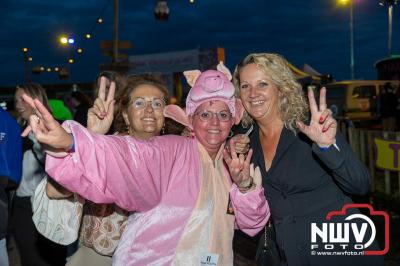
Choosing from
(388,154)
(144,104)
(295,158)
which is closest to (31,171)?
(144,104)

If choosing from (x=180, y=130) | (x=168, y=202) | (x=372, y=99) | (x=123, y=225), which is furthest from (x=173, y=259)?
(x=372, y=99)

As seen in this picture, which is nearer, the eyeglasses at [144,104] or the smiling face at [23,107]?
the eyeglasses at [144,104]

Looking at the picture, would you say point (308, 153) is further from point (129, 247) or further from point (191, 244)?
point (129, 247)

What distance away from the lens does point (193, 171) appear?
209cm

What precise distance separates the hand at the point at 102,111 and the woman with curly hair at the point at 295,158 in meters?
0.87

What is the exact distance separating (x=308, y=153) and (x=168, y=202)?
1.03 m

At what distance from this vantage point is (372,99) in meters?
17.2

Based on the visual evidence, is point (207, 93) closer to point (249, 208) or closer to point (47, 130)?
point (249, 208)

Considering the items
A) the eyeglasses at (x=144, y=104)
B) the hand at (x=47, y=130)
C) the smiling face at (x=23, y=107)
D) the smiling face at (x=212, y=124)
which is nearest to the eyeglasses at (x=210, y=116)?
the smiling face at (x=212, y=124)

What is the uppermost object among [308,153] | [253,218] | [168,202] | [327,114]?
[327,114]

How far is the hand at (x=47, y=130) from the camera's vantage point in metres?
1.55

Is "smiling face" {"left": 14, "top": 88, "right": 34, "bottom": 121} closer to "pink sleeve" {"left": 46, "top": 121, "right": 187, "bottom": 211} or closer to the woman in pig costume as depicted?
the woman in pig costume

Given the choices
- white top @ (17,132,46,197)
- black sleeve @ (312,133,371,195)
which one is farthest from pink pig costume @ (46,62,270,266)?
white top @ (17,132,46,197)

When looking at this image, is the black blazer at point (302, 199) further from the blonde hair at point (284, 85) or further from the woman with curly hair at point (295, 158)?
the blonde hair at point (284, 85)
